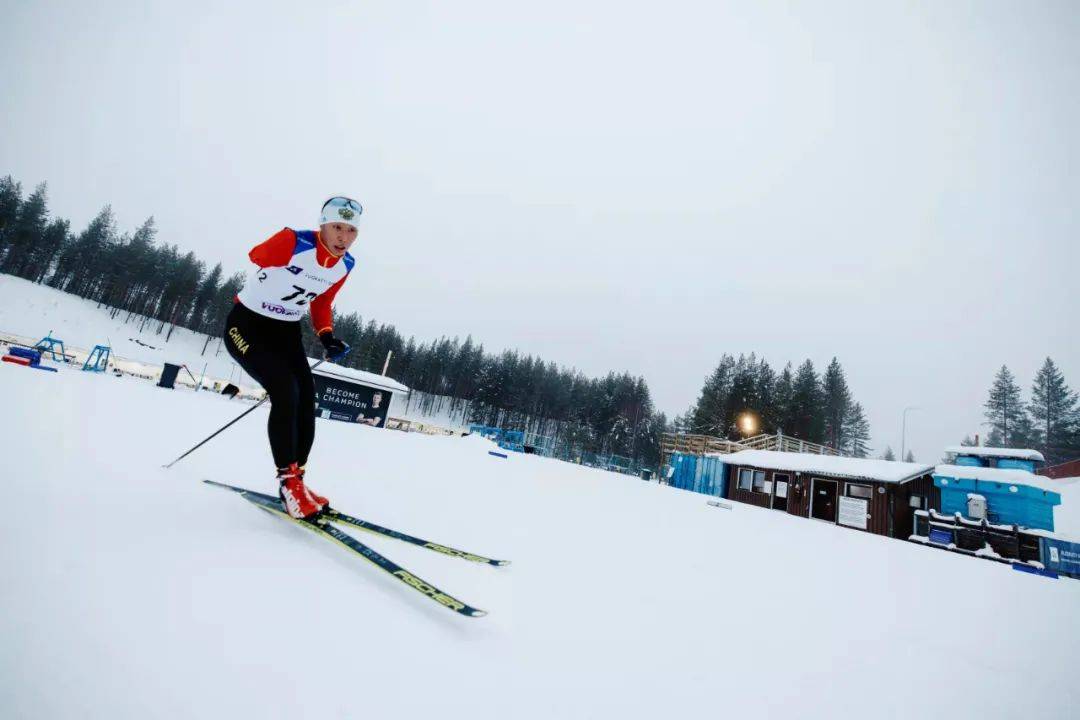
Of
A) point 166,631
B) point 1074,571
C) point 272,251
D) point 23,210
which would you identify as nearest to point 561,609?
point 166,631

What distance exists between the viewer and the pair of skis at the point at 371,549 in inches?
63.9

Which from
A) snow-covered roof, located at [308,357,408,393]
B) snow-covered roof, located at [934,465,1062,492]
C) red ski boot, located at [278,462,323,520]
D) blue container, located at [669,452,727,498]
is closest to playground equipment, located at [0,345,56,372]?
snow-covered roof, located at [308,357,408,393]

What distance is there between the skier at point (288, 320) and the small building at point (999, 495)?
15.9 meters

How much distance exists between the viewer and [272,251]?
8.55ft

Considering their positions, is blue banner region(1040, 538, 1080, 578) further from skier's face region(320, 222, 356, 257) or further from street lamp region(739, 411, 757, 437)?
street lamp region(739, 411, 757, 437)

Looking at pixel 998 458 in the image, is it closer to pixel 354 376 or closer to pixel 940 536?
pixel 940 536

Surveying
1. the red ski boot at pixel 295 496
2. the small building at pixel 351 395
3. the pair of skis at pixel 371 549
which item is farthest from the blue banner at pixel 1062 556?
the small building at pixel 351 395

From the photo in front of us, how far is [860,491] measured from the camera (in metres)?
16.8

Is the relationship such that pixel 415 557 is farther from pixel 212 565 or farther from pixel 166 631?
pixel 166 631

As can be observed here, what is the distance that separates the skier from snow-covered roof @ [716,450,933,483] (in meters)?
19.1

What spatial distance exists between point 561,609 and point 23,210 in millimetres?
75950

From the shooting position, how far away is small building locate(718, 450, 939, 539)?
1530 cm

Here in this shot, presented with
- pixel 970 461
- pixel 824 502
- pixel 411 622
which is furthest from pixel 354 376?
pixel 970 461

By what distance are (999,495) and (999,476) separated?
0.52 meters
